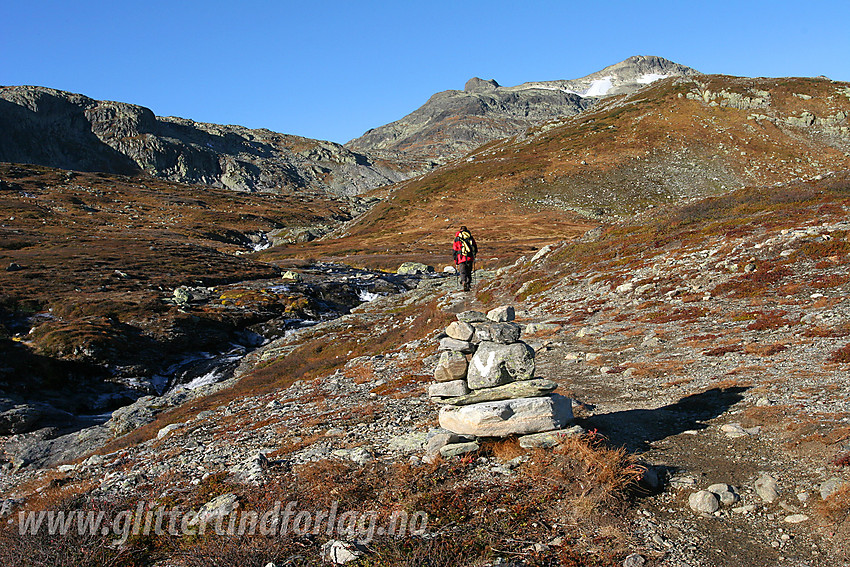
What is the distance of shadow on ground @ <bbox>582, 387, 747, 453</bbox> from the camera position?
1082 centimetres

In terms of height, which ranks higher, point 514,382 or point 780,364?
point 514,382

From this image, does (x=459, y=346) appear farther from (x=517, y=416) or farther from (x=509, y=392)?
(x=517, y=416)

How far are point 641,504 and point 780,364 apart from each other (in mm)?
8328

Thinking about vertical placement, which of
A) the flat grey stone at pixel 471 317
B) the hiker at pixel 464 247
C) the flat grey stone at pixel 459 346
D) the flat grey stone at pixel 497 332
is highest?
the hiker at pixel 464 247

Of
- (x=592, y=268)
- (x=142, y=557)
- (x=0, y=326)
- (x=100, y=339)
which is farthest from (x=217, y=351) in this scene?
(x=142, y=557)

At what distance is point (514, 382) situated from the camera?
1125 centimetres

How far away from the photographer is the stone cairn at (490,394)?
34.2ft

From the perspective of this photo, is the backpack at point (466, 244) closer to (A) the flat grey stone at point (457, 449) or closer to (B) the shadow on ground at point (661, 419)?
(B) the shadow on ground at point (661, 419)

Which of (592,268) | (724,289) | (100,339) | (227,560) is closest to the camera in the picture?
(227,560)

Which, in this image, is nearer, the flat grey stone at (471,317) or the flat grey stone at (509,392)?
the flat grey stone at (509,392)

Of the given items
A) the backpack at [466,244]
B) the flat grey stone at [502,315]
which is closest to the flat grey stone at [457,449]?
the flat grey stone at [502,315]

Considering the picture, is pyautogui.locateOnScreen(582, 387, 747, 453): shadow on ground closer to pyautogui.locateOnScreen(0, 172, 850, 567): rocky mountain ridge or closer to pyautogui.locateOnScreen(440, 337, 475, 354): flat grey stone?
pyautogui.locateOnScreen(0, 172, 850, 567): rocky mountain ridge

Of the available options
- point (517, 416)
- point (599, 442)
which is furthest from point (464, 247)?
point (599, 442)

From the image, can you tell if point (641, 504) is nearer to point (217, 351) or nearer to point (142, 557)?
point (142, 557)
